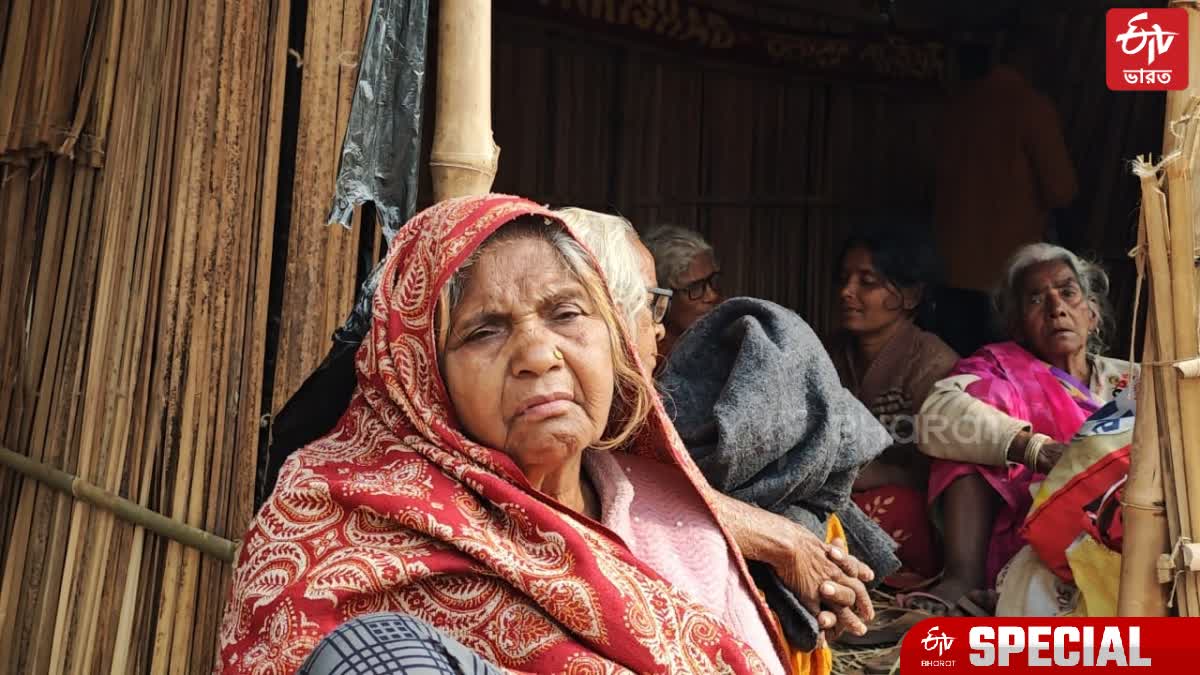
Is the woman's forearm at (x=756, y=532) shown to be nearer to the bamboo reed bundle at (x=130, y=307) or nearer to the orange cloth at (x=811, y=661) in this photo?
the orange cloth at (x=811, y=661)

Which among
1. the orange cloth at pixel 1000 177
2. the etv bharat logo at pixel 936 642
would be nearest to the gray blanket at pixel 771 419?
the etv bharat logo at pixel 936 642

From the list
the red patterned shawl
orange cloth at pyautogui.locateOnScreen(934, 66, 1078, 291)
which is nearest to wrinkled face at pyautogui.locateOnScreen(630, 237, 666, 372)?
the red patterned shawl

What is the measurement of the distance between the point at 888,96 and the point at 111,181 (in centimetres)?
473

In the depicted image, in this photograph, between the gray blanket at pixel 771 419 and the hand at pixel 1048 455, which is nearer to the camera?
the gray blanket at pixel 771 419

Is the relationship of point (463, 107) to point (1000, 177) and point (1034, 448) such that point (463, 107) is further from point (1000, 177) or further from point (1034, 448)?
point (1000, 177)

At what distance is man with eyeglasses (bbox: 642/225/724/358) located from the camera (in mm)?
4598

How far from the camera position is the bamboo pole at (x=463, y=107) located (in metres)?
2.70

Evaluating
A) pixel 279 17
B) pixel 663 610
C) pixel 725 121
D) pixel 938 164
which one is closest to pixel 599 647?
pixel 663 610

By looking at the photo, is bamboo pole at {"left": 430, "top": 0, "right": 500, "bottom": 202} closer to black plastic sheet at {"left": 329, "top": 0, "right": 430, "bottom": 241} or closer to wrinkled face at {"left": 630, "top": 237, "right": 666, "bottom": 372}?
black plastic sheet at {"left": 329, "top": 0, "right": 430, "bottom": 241}

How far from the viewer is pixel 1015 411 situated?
4.58m

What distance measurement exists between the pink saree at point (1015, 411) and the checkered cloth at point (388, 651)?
308cm

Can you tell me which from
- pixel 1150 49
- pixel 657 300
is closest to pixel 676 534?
pixel 657 300

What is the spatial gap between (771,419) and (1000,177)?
415 centimetres

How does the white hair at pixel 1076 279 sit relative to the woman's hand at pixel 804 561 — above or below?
above
